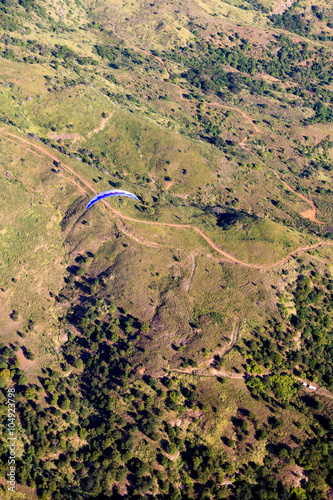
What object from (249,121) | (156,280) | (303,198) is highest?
(249,121)

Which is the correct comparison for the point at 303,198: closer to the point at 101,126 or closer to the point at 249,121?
the point at 249,121

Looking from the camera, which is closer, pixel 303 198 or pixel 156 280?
pixel 156 280

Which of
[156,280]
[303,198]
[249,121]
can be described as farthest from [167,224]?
[249,121]

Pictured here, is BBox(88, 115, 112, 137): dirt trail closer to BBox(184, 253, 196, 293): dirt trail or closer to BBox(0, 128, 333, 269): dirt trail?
BBox(0, 128, 333, 269): dirt trail

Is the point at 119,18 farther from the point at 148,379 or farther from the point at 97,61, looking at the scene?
the point at 148,379

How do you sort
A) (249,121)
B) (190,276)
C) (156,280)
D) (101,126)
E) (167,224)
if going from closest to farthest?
1. (156,280)
2. (190,276)
3. (167,224)
4. (101,126)
5. (249,121)

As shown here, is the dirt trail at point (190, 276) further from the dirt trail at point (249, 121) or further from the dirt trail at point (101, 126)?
the dirt trail at point (101, 126)

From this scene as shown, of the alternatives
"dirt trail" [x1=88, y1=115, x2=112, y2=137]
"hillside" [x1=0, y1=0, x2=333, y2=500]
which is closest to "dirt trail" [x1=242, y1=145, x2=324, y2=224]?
"hillside" [x1=0, y1=0, x2=333, y2=500]

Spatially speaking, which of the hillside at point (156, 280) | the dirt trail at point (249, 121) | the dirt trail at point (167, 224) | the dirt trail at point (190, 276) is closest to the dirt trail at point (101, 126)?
the hillside at point (156, 280)
